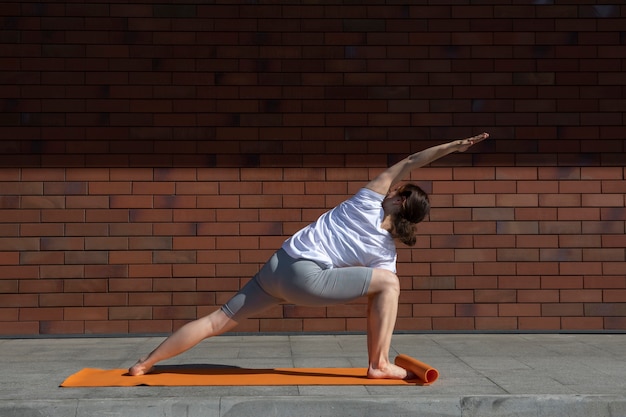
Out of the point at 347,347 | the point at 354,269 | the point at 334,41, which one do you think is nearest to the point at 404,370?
the point at 354,269

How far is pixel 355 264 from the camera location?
5.98 metres

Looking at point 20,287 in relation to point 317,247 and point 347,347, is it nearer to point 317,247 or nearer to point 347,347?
point 347,347

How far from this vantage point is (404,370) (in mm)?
5941

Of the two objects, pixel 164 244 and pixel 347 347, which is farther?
pixel 164 244

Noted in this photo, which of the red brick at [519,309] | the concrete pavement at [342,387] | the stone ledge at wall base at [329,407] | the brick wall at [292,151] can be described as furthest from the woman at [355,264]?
the red brick at [519,309]

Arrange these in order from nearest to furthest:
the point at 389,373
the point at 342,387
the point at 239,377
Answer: the point at 342,387
the point at 389,373
the point at 239,377

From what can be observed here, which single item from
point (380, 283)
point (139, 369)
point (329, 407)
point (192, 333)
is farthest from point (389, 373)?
point (139, 369)

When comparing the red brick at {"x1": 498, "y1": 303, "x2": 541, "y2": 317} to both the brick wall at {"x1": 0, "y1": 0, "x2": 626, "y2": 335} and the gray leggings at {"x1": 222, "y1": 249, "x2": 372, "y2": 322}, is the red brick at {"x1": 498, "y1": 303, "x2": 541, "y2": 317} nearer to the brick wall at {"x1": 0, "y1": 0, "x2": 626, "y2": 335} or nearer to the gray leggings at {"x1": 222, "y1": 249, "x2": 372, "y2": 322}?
the brick wall at {"x1": 0, "y1": 0, "x2": 626, "y2": 335}

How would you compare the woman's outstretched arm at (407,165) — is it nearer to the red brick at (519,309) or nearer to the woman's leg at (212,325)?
the woman's leg at (212,325)

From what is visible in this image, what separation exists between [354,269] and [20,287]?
12.7 ft

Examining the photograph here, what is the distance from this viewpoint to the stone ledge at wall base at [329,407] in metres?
5.11

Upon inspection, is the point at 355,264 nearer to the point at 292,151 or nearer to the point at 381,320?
the point at 381,320

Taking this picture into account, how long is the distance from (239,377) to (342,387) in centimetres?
71

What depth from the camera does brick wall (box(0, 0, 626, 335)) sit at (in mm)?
8523
